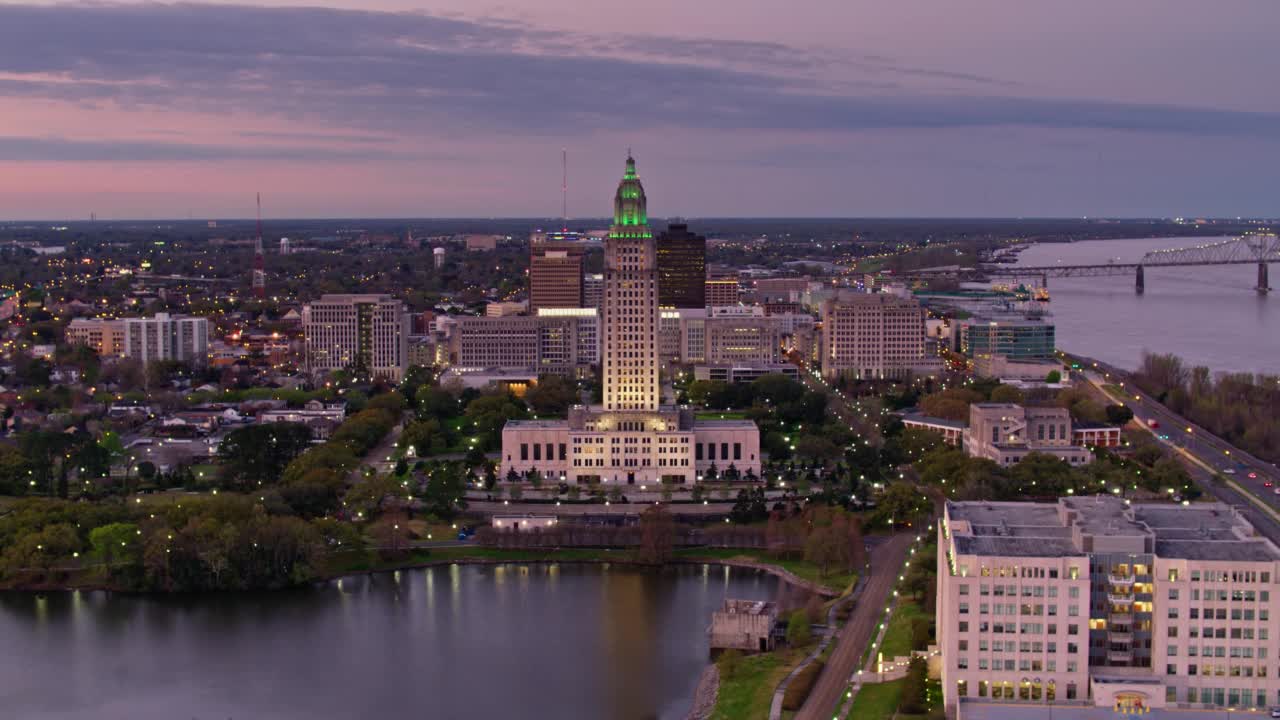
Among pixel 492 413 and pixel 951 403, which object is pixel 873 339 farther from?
pixel 492 413

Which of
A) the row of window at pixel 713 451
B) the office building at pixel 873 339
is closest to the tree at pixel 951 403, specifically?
the row of window at pixel 713 451

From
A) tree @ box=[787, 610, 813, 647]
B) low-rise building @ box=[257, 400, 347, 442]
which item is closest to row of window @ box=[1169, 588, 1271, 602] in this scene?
tree @ box=[787, 610, 813, 647]

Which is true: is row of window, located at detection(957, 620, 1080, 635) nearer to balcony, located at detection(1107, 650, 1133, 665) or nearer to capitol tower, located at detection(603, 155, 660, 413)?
balcony, located at detection(1107, 650, 1133, 665)

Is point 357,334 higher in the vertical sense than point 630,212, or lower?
lower

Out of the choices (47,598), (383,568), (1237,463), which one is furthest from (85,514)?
(1237,463)

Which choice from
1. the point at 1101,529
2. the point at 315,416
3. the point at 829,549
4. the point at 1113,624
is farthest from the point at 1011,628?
the point at 315,416

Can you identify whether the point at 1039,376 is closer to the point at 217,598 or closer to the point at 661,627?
the point at 661,627
